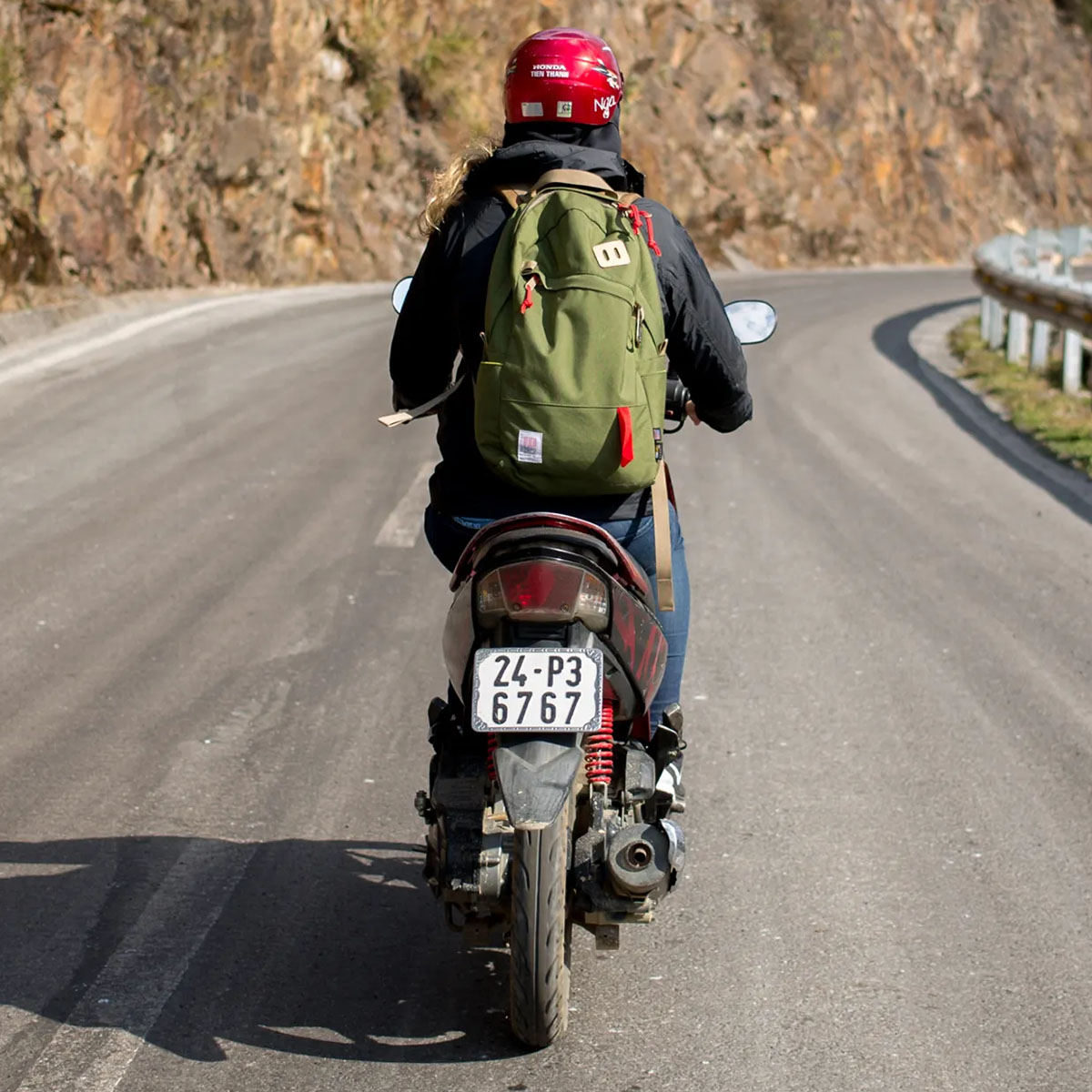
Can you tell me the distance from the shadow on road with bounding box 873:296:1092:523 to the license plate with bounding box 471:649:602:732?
23.0ft

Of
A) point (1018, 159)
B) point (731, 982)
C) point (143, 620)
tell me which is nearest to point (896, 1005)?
point (731, 982)

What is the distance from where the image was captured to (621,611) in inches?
136

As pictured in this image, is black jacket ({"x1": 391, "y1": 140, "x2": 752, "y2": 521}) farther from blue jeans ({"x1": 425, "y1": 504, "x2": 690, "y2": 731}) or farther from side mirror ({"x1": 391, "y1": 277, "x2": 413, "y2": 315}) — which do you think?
side mirror ({"x1": 391, "y1": 277, "x2": 413, "y2": 315})

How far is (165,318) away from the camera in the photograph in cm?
1869

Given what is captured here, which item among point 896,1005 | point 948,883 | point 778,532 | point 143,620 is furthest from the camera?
point 778,532

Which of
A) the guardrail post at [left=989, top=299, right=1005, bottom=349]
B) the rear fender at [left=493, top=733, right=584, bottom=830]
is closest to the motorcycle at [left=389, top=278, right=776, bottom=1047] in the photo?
the rear fender at [left=493, top=733, right=584, bottom=830]

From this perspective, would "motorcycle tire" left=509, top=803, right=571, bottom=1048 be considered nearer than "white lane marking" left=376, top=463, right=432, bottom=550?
Yes

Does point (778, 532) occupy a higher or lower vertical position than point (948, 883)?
lower

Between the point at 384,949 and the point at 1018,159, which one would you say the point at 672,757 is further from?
the point at 1018,159

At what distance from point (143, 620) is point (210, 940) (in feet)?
10.6

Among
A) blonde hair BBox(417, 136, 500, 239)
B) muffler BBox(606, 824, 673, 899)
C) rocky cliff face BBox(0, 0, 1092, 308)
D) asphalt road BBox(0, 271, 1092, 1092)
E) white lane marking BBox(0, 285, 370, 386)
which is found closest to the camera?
muffler BBox(606, 824, 673, 899)

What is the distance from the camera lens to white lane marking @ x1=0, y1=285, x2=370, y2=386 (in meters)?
14.4

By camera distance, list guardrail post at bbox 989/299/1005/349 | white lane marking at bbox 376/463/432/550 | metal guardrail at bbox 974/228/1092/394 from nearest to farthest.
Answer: white lane marking at bbox 376/463/432/550
metal guardrail at bbox 974/228/1092/394
guardrail post at bbox 989/299/1005/349

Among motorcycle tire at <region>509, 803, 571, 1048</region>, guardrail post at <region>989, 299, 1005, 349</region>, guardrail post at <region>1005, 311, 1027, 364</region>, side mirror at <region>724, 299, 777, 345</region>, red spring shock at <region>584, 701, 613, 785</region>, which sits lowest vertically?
guardrail post at <region>989, 299, 1005, 349</region>
